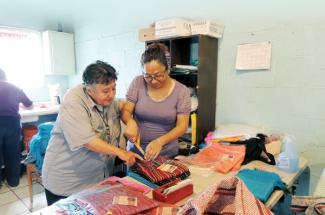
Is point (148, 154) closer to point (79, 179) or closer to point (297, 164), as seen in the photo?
point (79, 179)

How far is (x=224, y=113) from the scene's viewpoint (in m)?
2.44

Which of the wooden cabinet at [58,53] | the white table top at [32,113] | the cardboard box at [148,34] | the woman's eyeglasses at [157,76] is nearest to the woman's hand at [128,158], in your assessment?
the woman's eyeglasses at [157,76]

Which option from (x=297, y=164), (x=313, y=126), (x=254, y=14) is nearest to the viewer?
(x=297, y=164)

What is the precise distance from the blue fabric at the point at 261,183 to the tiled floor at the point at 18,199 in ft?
7.37

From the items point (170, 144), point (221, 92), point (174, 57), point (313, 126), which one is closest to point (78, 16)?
point (174, 57)

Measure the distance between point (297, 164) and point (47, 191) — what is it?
1.56m

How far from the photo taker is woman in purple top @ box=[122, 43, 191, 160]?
1612 mm

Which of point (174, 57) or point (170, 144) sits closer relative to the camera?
point (170, 144)

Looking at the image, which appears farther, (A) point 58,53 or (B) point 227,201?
(A) point 58,53

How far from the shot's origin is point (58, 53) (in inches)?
155

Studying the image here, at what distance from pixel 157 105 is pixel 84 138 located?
0.60 meters

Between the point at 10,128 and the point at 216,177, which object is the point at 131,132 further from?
the point at 10,128

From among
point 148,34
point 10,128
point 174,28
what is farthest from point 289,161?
point 10,128

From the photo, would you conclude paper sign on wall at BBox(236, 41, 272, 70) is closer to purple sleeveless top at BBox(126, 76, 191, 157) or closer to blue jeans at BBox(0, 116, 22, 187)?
purple sleeveless top at BBox(126, 76, 191, 157)
